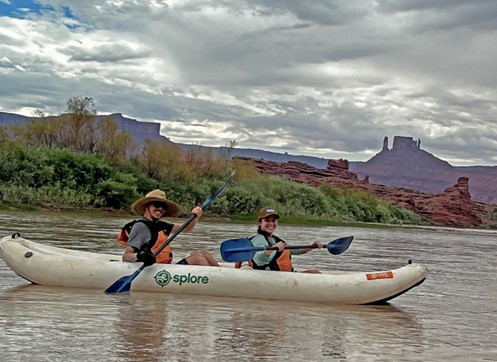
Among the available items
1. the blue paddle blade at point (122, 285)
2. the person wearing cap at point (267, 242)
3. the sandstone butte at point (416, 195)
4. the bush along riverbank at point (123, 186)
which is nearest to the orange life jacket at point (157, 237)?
the blue paddle blade at point (122, 285)

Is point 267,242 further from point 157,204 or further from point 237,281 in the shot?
point 157,204

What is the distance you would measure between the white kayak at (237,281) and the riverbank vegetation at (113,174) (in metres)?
20.0

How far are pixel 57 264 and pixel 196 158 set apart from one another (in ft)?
104

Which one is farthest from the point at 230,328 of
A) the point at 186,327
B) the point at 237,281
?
the point at 237,281

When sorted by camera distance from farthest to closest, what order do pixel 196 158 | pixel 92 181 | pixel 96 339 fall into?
1. pixel 196 158
2. pixel 92 181
3. pixel 96 339

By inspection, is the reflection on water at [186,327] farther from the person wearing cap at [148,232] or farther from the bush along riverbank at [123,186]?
the bush along riverbank at [123,186]

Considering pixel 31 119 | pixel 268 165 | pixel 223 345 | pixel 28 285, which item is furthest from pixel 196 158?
pixel 268 165

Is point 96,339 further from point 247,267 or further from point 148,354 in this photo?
point 247,267

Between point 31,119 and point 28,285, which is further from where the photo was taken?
point 31,119

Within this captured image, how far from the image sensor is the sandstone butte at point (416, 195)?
8831 centimetres

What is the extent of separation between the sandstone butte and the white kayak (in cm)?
7414

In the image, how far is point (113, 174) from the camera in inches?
1315

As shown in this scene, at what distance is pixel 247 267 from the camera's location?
28.7 ft

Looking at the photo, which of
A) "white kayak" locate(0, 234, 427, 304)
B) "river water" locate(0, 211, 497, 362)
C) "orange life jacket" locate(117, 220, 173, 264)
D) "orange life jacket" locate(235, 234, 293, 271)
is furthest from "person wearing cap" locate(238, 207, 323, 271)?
"orange life jacket" locate(117, 220, 173, 264)
